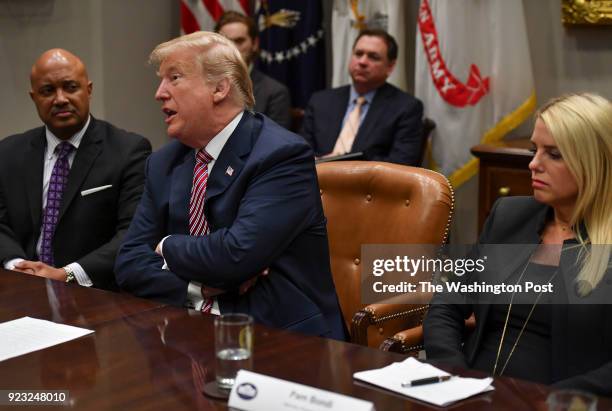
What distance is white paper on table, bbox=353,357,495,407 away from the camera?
5.97ft

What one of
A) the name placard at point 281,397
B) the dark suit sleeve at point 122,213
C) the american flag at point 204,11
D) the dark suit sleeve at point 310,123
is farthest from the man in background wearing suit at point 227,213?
the american flag at point 204,11

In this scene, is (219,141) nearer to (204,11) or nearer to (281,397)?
(281,397)

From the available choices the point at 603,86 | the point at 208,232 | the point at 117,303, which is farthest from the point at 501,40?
the point at 117,303

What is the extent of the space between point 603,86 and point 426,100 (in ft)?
3.35

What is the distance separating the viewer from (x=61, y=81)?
149 inches

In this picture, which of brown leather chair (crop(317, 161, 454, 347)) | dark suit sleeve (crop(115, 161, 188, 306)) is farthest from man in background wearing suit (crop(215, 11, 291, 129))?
dark suit sleeve (crop(115, 161, 188, 306))

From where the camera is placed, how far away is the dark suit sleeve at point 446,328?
253 cm

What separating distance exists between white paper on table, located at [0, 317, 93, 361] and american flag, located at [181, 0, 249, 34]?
4.18 metres

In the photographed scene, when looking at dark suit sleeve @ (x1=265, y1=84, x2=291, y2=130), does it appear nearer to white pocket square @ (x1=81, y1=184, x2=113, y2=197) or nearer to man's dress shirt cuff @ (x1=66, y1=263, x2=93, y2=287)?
white pocket square @ (x1=81, y1=184, x2=113, y2=197)

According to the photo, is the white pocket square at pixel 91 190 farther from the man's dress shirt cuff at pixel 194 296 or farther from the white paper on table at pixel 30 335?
the white paper on table at pixel 30 335

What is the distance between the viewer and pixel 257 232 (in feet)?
8.82

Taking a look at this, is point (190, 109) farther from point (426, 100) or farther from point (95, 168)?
point (426, 100)

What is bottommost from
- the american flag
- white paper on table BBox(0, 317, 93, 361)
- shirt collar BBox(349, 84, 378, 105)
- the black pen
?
white paper on table BBox(0, 317, 93, 361)

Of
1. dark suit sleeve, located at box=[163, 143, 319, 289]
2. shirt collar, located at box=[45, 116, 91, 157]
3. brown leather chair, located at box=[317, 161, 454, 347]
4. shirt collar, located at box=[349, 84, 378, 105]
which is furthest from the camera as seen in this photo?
shirt collar, located at box=[349, 84, 378, 105]
